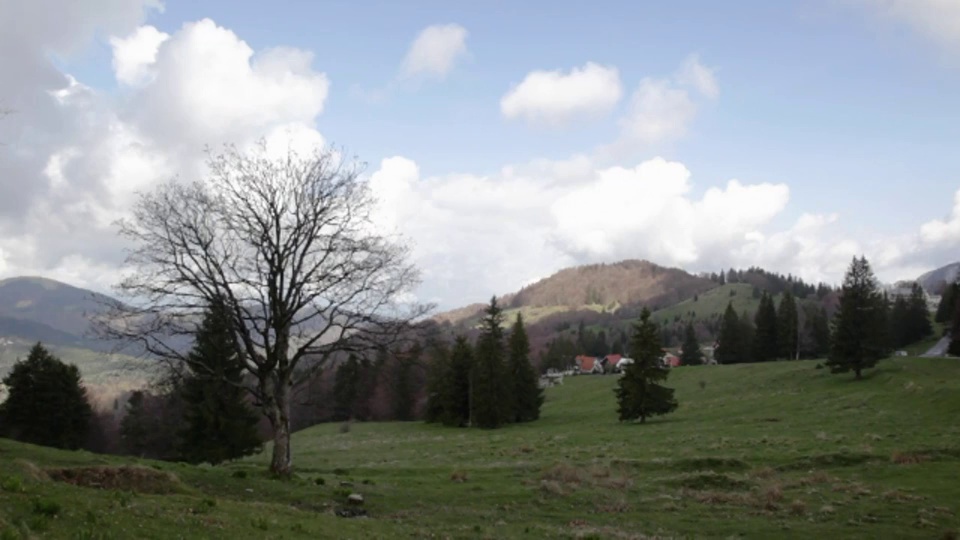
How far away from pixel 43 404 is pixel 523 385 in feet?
160

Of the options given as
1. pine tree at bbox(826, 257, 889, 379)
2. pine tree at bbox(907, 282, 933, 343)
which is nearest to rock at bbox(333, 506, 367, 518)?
pine tree at bbox(826, 257, 889, 379)

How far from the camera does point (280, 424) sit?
2223 cm

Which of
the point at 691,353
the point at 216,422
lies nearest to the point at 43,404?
the point at 216,422

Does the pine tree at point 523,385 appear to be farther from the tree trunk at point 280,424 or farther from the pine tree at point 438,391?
the tree trunk at point 280,424

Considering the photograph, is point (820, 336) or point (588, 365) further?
point (588, 365)

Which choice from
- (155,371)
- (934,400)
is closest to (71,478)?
(155,371)

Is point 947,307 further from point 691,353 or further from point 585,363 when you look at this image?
point 585,363

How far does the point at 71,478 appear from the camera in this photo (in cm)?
1650

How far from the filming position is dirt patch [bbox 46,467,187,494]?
16.4 meters

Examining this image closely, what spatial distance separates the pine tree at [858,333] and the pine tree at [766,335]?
115 ft

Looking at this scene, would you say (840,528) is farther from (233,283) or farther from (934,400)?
(934,400)

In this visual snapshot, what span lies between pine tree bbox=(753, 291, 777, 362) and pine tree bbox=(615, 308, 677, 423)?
49.6m

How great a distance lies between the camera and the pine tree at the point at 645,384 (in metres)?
56.6

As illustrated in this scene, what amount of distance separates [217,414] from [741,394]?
5351 centimetres
